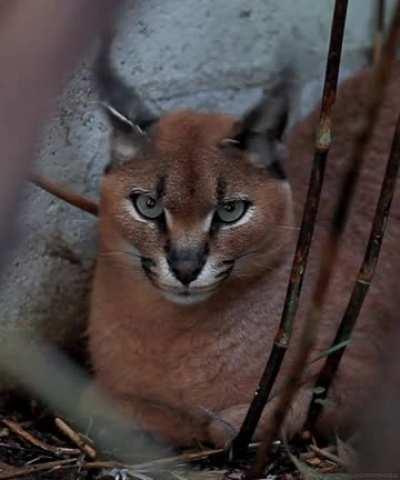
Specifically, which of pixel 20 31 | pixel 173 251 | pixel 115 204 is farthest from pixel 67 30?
pixel 115 204

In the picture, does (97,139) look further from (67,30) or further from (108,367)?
(67,30)

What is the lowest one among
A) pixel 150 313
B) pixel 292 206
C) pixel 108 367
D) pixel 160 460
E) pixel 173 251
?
pixel 160 460

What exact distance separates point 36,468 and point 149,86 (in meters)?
1.23

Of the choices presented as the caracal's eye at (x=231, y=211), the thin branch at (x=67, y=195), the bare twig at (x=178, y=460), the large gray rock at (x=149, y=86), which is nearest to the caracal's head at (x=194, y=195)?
the caracal's eye at (x=231, y=211)

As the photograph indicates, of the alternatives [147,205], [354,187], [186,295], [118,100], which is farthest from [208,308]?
[354,187]

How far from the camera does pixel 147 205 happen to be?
235 centimetres

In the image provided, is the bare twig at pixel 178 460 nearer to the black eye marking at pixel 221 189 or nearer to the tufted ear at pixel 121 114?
the black eye marking at pixel 221 189

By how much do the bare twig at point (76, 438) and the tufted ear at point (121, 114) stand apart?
0.68 meters

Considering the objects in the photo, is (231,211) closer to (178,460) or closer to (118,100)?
(118,100)

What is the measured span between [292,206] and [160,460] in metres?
0.72

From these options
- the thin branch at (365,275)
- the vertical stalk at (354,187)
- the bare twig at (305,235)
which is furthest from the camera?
the thin branch at (365,275)

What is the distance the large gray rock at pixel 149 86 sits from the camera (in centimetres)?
273

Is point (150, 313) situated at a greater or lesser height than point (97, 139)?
lesser

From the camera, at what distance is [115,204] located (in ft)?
7.93
